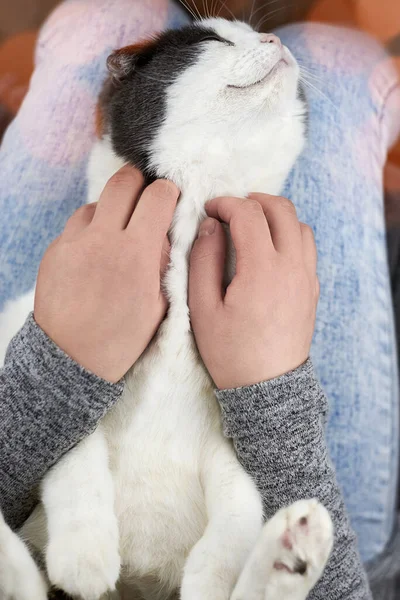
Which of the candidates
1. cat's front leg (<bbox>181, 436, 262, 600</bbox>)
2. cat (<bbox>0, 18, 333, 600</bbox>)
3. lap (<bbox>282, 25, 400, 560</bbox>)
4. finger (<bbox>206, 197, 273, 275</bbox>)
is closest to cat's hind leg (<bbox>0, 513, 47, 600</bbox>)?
cat (<bbox>0, 18, 333, 600</bbox>)

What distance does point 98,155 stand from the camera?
76 centimetres

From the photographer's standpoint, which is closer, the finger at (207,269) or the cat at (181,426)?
the cat at (181,426)

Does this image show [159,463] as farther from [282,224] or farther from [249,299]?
[282,224]

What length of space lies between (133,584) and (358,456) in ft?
1.47

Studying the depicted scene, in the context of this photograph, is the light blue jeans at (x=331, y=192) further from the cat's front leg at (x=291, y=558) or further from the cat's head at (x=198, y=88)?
the cat's front leg at (x=291, y=558)

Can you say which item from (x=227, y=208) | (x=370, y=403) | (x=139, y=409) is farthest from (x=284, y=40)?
(x=139, y=409)

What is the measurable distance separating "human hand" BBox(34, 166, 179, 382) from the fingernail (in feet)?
0.14

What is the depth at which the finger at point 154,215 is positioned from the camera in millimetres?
621

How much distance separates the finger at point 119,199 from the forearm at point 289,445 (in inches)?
9.4

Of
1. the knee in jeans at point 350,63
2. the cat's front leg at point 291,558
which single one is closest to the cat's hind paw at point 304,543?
the cat's front leg at point 291,558

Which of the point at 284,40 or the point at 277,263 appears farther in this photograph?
the point at 284,40

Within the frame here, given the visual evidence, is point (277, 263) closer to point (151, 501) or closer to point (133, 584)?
point (151, 501)

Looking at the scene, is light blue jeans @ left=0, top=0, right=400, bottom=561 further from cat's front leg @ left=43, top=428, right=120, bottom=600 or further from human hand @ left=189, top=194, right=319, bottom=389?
cat's front leg @ left=43, top=428, right=120, bottom=600

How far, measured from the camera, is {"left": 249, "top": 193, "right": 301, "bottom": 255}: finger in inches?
26.6
